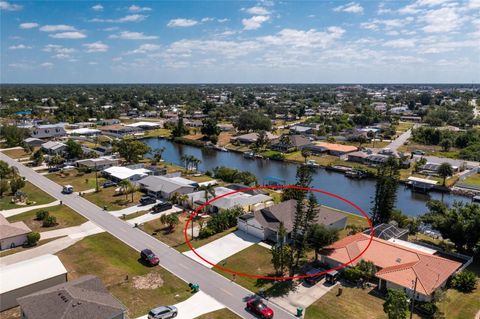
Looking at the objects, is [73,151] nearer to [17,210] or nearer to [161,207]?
[17,210]

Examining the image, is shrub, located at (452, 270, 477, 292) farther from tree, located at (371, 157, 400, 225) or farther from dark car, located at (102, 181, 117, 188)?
dark car, located at (102, 181, 117, 188)

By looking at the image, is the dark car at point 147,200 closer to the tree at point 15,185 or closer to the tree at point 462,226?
the tree at point 15,185

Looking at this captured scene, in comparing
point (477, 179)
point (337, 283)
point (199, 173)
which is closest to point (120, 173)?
point (199, 173)

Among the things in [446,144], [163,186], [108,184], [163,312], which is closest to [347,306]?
[163,312]

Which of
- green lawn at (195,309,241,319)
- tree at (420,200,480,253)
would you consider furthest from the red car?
tree at (420,200,480,253)

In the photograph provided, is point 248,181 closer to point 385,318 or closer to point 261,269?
point 261,269

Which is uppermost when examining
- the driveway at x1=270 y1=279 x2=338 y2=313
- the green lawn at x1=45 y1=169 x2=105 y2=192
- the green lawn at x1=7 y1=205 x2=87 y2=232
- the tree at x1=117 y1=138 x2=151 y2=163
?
the tree at x1=117 y1=138 x2=151 y2=163

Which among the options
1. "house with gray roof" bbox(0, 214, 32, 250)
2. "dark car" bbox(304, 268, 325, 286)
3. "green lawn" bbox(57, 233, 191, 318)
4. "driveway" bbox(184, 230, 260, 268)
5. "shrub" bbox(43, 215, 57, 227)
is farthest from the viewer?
"shrub" bbox(43, 215, 57, 227)
